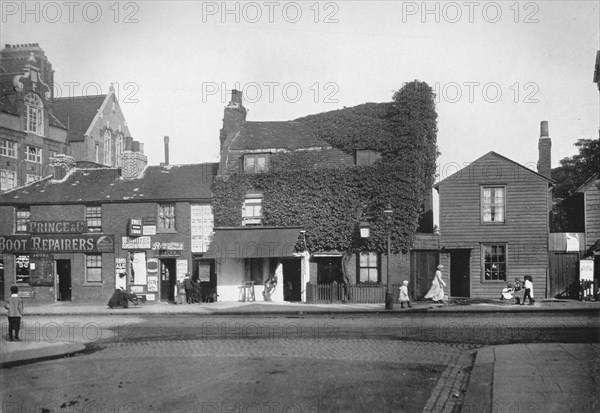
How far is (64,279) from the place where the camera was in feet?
111

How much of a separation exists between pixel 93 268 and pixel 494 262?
65.6 ft

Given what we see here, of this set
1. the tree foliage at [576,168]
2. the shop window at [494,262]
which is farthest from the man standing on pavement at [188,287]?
the tree foliage at [576,168]

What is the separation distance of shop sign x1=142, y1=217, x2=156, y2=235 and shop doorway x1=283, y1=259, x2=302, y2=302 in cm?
691

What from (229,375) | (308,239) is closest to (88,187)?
(308,239)

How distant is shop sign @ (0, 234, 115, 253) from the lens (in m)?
32.0

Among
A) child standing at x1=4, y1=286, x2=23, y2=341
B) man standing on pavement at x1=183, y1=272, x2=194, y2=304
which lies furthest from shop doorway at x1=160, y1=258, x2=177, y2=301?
child standing at x1=4, y1=286, x2=23, y2=341

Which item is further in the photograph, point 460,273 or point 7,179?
point 7,179

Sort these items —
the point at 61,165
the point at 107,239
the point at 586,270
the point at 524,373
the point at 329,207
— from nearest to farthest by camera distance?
the point at 524,373 → the point at 586,270 → the point at 329,207 → the point at 107,239 → the point at 61,165

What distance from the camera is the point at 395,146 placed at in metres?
30.1

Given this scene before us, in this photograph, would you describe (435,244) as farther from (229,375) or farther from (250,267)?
(229,375)

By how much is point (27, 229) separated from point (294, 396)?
2756 cm

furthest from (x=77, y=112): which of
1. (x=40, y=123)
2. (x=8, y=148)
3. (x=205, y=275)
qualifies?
(x=205, y=275)

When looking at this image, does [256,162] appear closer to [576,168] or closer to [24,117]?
[24,117]

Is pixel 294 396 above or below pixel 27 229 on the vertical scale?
below
